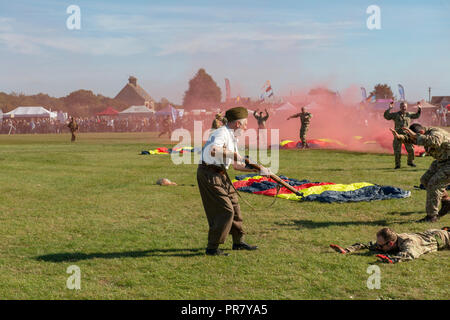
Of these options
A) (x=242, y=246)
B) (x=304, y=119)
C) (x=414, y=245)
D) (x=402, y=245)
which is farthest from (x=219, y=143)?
(x=304, y=119)

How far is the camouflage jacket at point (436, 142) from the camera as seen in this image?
858cm

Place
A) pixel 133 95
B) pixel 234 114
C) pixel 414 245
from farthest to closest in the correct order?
1. pixel 133 95
2. pixel 414 245
3. pixel 234 114

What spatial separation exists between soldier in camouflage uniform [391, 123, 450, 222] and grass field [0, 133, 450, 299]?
338 mm

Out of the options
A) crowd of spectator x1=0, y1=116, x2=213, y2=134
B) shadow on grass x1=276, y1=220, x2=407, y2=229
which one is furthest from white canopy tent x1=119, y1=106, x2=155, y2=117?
shadow on grass x1=276, y1=220, x2=407, y2=229

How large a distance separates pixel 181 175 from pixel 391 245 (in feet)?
36.8

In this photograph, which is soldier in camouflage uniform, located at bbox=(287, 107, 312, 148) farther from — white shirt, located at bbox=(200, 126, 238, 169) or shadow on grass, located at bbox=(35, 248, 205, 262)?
white shirt, located at bbox=(200, 126, 238, 169)

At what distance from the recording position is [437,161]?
9180 mm

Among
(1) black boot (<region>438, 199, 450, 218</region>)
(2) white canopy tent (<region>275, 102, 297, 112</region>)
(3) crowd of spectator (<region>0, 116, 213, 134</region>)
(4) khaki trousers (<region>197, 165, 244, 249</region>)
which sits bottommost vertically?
(1) black boot (<region>438, 199, 450, 218</region>)

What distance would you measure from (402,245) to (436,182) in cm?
245

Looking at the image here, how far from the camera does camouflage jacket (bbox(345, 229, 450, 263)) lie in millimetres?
7008

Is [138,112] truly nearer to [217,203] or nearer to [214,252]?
[214,252]

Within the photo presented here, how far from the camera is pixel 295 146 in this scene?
3064 cm

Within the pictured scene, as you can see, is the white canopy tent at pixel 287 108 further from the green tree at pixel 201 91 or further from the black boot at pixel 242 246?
the green tree at pixel 201 91

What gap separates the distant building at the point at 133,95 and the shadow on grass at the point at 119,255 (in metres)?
125
